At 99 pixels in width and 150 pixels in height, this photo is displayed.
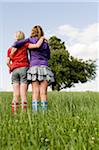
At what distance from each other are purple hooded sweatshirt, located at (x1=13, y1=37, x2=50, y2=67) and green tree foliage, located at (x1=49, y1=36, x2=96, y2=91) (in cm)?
3102

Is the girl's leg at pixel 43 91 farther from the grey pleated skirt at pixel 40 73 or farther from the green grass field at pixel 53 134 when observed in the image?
the green grass field at pixel 53 134

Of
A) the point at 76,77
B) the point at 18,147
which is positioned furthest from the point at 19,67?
the point at 76,77

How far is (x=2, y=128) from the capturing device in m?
4.23

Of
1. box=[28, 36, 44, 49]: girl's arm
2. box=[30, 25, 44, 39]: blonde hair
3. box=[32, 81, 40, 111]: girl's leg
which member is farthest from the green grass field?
box=[30, 25, 44, 39]: blonde hair

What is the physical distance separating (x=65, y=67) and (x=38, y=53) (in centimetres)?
3562

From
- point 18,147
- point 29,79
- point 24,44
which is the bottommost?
point 18,147

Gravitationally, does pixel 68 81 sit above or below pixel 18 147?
above

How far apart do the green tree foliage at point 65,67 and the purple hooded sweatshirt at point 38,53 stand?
3102cm

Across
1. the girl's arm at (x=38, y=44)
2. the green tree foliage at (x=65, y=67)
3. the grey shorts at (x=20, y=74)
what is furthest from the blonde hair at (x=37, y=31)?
the green tree foliage at (x=65, y=67)

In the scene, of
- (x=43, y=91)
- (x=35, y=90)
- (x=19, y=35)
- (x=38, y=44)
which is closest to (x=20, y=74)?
(x=35, y=90)

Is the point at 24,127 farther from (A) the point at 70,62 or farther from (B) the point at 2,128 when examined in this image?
(A) the point at 70,62

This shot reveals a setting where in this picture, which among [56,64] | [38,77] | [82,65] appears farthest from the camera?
[82,65]

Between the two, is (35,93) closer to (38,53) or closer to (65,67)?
(38,53)

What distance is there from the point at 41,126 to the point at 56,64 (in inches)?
1395
